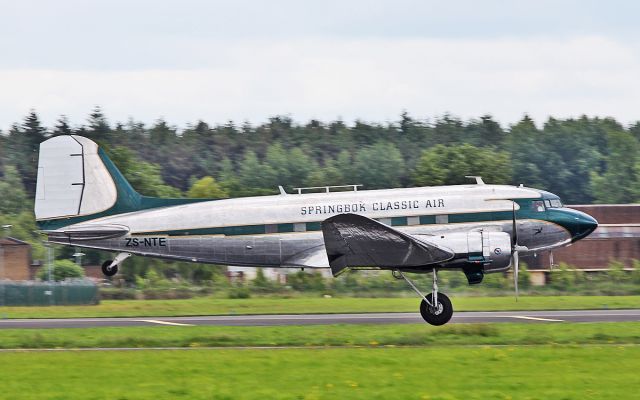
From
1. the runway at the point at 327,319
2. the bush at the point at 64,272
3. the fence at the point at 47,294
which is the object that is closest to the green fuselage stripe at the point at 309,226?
the runway at the point at 327,319

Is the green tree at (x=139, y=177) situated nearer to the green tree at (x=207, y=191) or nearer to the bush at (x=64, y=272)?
the green tree at (x=207, y=191)

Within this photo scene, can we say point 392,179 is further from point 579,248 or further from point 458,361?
point 458,361

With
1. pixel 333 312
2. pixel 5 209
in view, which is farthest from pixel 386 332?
pixel 5 209

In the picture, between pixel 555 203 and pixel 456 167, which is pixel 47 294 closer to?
pixel 555 203

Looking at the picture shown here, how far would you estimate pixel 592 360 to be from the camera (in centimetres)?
2138

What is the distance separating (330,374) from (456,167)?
47714mm

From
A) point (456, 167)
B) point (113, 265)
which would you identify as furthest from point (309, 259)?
point (456, 167)

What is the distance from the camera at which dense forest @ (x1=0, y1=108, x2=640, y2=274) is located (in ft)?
240

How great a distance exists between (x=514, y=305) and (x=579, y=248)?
83.3 ft

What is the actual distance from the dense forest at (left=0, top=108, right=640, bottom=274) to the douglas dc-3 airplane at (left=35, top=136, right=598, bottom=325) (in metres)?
31.7

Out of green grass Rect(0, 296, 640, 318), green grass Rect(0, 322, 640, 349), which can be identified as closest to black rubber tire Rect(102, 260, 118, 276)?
green grass Rect(0, 296, 640, 318)

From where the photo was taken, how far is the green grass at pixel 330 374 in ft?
60.1

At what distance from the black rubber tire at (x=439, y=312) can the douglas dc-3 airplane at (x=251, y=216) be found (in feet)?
9.05

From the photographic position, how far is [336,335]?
25984 millimetres
